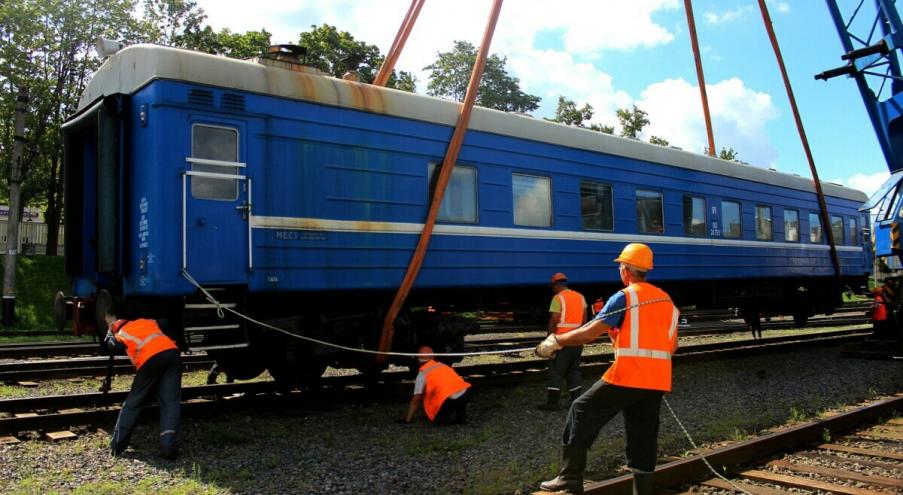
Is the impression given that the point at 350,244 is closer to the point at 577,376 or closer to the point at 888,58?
the point at 577,376

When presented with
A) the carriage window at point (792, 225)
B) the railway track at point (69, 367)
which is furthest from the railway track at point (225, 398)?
the carriage window at point (792, 225)

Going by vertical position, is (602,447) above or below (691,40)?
below

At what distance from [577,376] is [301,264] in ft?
11.0

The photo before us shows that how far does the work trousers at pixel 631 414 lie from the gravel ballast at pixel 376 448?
83cm

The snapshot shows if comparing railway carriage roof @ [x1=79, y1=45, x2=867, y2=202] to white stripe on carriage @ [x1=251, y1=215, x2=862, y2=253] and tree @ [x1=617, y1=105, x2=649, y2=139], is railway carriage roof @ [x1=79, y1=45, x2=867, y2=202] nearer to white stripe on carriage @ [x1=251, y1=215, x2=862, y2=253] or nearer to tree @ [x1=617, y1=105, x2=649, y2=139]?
white stripe on carriage @ [x1=251, y1=215, x2=862, y2=253]

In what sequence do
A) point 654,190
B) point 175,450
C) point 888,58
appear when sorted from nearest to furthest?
point 175,450 < point 654,190 < point 888,58

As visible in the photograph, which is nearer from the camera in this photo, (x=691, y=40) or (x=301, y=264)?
(x=301, y=264)

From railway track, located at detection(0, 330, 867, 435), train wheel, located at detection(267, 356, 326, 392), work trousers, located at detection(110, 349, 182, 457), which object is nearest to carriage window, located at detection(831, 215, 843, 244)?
railway track, located at detection(0, 330, 867, 435)

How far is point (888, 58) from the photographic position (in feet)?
41.7

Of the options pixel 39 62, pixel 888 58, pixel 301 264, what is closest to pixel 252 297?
pixel 301 264

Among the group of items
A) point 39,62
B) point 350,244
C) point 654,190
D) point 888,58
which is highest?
point 39,62

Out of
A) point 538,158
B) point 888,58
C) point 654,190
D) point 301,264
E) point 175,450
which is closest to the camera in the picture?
point 175,450

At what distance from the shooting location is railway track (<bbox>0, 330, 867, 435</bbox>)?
21.5 feet

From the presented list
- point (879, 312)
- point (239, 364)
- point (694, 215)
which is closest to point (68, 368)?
point (239, 364)
